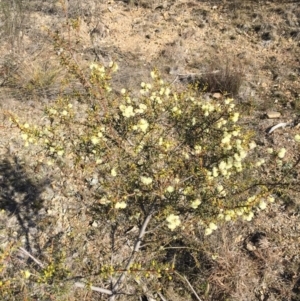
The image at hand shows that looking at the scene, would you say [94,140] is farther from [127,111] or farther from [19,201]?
[19,201]

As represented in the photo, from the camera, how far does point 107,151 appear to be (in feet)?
9.97

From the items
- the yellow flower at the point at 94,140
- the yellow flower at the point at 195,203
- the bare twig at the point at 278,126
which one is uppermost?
the yellow flower at the point at 94,140

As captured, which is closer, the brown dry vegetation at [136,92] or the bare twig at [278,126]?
the brown dry vegetation at [136,92]

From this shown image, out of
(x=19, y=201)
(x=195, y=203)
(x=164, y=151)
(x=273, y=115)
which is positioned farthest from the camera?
(x=273, y=115)

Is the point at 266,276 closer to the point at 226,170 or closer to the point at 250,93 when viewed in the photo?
the point at 226,170

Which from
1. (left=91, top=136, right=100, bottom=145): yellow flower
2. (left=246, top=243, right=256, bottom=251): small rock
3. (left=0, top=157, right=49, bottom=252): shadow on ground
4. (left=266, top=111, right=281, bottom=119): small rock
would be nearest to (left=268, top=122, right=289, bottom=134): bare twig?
(left=266, top=111, right=281, bottom=119): small rock

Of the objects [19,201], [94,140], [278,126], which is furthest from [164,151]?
[278,126]

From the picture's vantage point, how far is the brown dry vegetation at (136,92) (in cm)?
443

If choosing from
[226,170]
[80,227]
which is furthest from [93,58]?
[226,170]

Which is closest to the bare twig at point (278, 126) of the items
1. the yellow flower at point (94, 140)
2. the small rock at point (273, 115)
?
the small rock at point (273, 115)

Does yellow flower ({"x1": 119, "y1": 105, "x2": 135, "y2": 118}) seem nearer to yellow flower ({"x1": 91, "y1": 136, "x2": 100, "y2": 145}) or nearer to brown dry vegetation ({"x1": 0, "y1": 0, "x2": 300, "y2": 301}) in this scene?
yellow flower ({"x1": 91, "y1": 136, "x2": 100, "y2": 145})

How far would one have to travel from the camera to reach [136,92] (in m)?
6.84

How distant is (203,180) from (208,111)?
58 centimetres

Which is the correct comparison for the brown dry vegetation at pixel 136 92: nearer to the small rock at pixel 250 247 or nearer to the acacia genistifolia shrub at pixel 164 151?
the small rock at pixel 250 247
